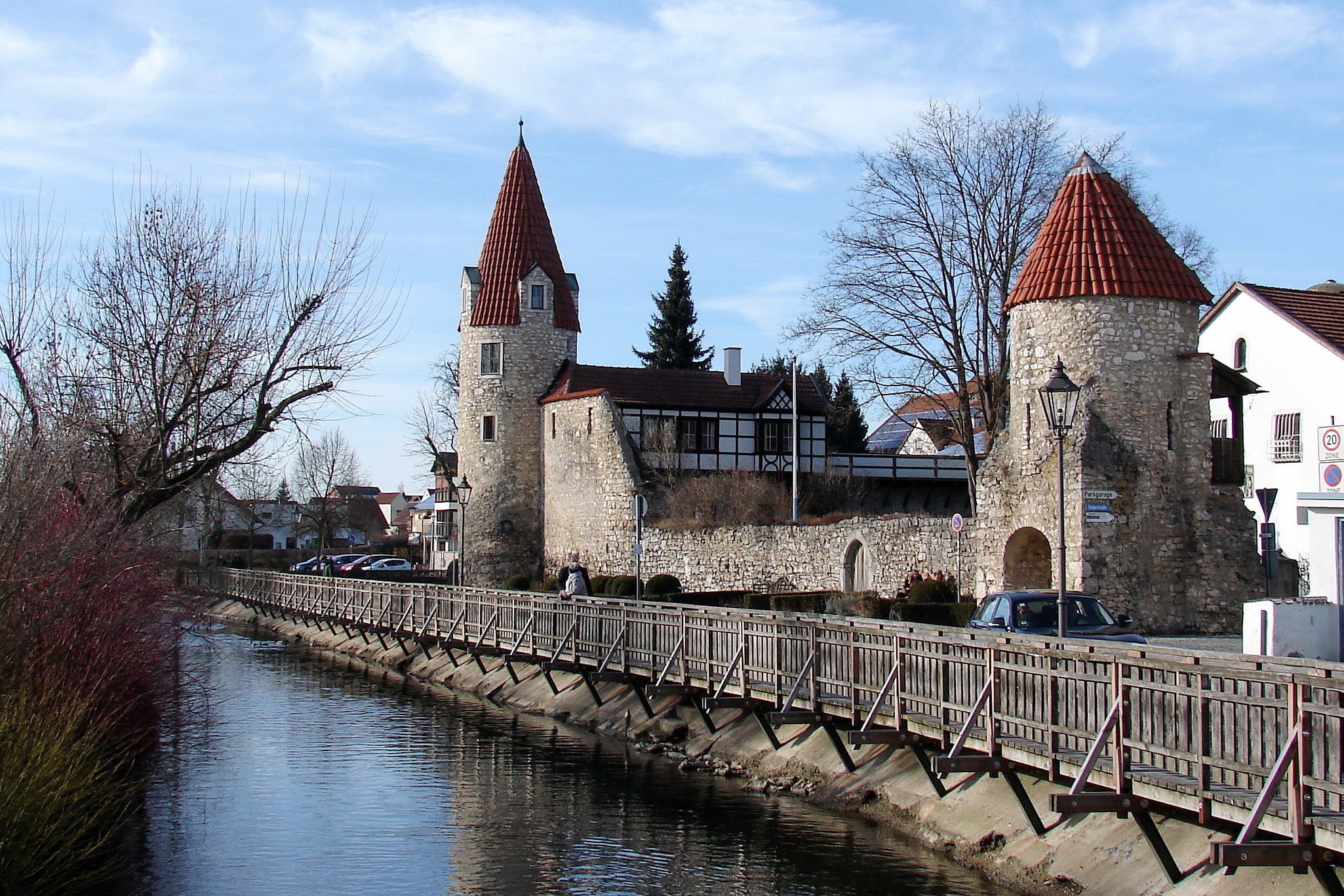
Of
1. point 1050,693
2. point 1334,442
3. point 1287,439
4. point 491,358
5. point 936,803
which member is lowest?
point 936,803

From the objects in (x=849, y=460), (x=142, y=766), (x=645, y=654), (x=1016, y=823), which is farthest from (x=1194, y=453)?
(x=849, y=460)

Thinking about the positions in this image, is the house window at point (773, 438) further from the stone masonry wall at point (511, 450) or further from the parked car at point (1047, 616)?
Result: the parked car at point (1047, 616)

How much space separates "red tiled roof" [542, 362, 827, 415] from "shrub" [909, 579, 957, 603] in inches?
894

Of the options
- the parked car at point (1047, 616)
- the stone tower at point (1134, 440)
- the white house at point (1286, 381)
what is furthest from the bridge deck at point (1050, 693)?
the white house at point (1286, 381)

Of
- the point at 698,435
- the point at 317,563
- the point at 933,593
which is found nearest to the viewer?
the point at 933,593

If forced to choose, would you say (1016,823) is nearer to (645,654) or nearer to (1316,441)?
(645,654)

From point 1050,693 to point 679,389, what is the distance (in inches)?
1627

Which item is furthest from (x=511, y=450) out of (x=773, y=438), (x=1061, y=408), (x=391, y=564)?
(x=1061, y=408)

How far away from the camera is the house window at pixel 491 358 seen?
52.2 m

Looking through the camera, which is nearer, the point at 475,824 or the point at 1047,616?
the point at 475,824

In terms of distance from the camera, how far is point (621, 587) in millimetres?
39500

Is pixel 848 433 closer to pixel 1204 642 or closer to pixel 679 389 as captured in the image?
pixel 679 389

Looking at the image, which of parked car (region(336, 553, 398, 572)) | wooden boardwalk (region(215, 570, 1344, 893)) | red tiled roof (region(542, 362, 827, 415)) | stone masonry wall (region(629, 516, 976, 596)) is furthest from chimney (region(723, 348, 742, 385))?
wooden boardwalk (region(215, 570, 1344, 893))

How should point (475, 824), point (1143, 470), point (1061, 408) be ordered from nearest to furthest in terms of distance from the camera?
point (475, 824), point (1061, 408), point (1143, 470)
